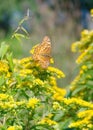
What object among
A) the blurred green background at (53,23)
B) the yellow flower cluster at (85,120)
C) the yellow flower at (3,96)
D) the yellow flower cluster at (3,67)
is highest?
the blurred green background at (53,23)

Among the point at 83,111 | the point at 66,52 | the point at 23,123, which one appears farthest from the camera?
the point at 66,52

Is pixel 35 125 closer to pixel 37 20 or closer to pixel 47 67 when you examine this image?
pixel 47 67

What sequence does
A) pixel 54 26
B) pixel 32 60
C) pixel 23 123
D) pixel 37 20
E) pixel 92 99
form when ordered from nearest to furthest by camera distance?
pixel 23 123 < pixel 32 60 < pixel 92 99 < pixel 54 26 < pixel 37 20

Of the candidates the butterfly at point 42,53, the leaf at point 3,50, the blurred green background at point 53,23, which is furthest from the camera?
the blurred green background at point 53,23

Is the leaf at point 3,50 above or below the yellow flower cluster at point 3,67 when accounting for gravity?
above

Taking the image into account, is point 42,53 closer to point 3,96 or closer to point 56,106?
point 56,106

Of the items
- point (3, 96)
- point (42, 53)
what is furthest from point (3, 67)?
point (3, 96)

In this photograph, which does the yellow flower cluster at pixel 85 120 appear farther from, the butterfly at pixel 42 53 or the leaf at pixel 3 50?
the leaf at pixel 3 50

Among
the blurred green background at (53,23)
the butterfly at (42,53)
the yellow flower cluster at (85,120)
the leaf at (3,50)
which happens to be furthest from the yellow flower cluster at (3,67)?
the blurred green background at (53,23)

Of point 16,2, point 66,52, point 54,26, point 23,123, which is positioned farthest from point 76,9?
point 23,123
